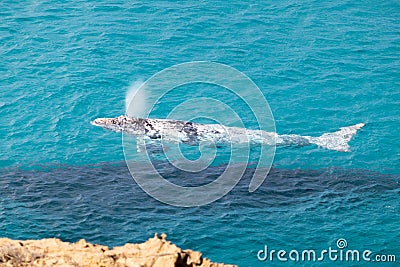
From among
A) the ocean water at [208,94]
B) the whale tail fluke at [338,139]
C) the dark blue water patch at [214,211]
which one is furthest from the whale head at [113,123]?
the whale tail fluke at [338,139]

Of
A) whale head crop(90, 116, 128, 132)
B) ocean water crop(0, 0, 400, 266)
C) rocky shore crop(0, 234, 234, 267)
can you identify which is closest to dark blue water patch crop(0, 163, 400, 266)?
ocean water crop(0, 0, 400, 266)

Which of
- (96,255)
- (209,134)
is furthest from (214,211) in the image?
(96,255)

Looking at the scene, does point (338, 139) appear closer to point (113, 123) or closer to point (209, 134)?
point (209, 134)

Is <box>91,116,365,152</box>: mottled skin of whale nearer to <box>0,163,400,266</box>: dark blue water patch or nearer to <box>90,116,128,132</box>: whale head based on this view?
<box>90,116,128,132</box>: whale head

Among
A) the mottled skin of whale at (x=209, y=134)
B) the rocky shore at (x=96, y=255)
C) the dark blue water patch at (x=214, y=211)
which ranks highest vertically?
the mottled skin of whale at (x=209, y=134)

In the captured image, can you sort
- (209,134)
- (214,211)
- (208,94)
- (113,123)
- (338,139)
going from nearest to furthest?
(214,211) → (209,134) → (338,139) → (113,123) → (208,94)

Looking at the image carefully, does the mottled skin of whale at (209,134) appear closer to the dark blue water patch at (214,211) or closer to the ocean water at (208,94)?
the ocean water at (208,94)

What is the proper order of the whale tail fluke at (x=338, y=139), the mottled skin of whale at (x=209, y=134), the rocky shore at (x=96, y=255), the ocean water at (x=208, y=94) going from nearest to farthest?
the rocky shore at (x=96, y=255) → the ocean water at (x=208, y=94) → the mottled skin of whale at (x=209, y=134) → the whale tail fluke at (x=338, y=139)
